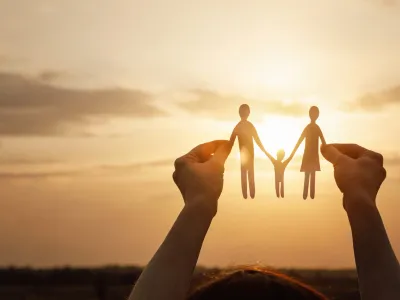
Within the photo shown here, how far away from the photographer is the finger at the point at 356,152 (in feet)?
13.9

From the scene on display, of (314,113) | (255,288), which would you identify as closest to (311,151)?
(314,113)

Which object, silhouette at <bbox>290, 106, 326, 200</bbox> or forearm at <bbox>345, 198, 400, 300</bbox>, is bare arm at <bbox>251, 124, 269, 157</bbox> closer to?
silhouette at <bbox>290, 106, 326, 200</bbox>

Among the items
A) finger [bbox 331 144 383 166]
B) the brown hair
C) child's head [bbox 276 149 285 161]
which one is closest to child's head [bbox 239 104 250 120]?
child's head [bbox 276 149 285 161]

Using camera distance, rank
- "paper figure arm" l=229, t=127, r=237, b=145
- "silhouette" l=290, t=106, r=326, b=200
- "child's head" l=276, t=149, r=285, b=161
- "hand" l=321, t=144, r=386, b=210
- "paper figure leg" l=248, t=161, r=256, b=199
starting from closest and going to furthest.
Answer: "hand" l=321, t=144, r=386, b=210 → "paper figure arm" l=229, t=127, r=237, b=145 → "paper figure leg" l=248, t=161, r=256, b=199 → "silhouette" l=290, t=106, r=326, b=200 → "child's head" l=276, t=149, r=285, b=161

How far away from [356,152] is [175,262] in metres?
1.66

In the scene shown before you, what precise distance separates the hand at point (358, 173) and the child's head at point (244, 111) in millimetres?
3132

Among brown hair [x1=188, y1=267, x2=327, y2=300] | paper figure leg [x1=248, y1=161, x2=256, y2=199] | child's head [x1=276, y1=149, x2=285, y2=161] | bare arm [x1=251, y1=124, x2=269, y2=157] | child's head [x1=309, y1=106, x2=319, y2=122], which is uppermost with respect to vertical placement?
child's head [x1=309, y1=106, x2=319, y2=122]

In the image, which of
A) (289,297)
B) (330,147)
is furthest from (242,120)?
(289,297)

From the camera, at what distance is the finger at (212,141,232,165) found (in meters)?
4.62

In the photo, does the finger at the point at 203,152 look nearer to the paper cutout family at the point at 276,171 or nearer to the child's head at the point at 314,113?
the paper cutout family at the point at 276,171

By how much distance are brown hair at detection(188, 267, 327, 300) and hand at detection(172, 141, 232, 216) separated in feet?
2.31

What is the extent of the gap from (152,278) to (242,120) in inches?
184

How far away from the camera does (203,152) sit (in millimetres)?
4715

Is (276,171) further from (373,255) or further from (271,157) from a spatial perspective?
(373,255)
